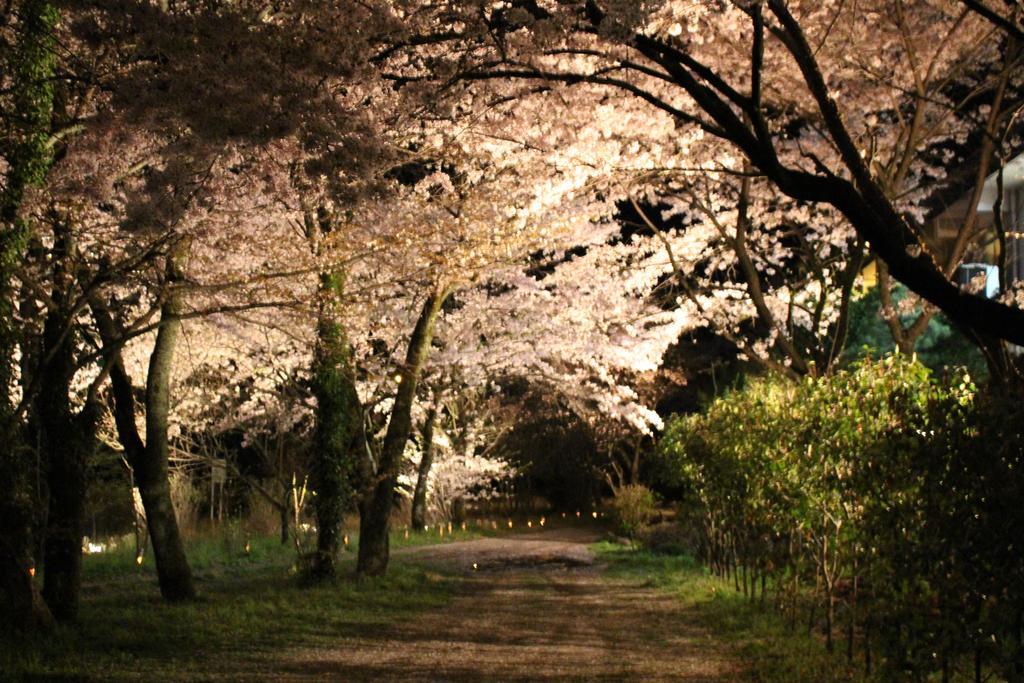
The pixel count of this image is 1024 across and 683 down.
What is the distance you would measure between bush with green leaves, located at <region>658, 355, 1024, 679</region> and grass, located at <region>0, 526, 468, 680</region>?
4382mm

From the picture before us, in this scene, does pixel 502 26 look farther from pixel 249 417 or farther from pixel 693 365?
pixel 693 365

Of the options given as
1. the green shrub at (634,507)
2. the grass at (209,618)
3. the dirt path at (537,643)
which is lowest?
the dirt path at (537,643)

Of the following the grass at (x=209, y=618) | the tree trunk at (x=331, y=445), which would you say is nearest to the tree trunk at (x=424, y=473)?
the grass at (x=209, y=618)

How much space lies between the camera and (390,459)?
15430mm

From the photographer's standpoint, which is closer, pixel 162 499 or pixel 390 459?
pixel 162 499

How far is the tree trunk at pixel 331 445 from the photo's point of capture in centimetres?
1411

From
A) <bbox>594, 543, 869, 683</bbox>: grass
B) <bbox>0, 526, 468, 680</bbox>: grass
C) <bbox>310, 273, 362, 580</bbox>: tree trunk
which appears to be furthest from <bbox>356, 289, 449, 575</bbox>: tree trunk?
<bbox>594, 543, 869, 683</bbox>: grass

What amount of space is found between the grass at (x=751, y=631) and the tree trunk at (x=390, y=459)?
4221 millimetres

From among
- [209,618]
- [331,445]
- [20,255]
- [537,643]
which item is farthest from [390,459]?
[20,255]

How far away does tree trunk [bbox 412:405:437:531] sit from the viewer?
26516 mm

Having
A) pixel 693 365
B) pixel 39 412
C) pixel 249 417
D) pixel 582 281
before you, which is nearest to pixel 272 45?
pixel 39 412

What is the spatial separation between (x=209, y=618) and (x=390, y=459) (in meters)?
5.23

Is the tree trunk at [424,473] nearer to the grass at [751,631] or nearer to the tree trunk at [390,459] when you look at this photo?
the grass at [751,631]

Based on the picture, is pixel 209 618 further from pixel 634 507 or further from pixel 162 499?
pixel 634 507
